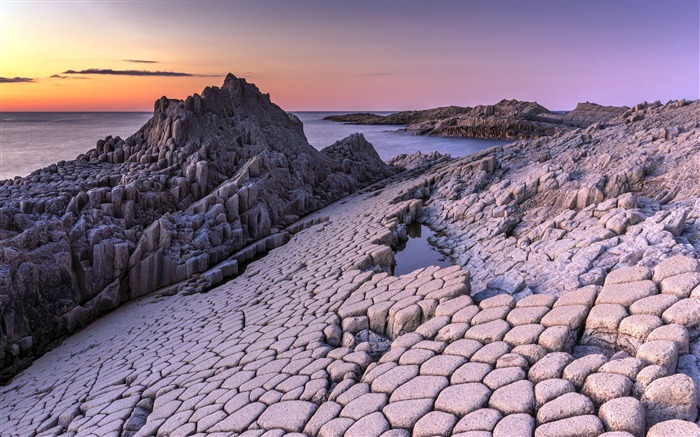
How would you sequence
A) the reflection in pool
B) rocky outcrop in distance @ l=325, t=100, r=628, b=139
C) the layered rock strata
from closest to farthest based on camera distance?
the layered rock strata
the reflection in pool
rocky outcrop in distance @ l=325, t=100, r=628, b=139

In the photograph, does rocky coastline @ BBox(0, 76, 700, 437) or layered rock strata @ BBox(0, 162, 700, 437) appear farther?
rocky coastline @ BBox(0, 76, 700, 437)

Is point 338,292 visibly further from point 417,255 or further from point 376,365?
point 417,255

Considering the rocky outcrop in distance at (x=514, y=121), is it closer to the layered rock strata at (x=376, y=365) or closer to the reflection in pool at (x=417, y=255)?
the reflection in pool at (x=417, y=255)

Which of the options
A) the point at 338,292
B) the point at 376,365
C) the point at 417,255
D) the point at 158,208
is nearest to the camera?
the point at 376,365

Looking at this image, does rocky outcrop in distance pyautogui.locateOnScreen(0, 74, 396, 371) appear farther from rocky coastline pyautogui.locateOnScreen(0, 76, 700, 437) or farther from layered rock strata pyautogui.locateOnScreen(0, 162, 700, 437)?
layered rock strata pyautogui.locateOnScreen(0, 162, 700, 437)

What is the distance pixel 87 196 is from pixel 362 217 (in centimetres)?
562

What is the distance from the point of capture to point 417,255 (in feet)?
25.8

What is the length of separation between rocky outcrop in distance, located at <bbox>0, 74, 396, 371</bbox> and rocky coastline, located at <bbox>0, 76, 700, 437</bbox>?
0.05 meters

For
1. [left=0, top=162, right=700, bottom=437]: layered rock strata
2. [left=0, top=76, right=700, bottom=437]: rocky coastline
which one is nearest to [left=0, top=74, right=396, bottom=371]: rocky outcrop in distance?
[left=0, top=76, right=700, bottom=437]: rocky coastline

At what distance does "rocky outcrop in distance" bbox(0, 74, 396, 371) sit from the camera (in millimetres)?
7035

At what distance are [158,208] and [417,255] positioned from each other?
5808 mm

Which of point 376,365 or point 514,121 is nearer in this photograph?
point 376,365

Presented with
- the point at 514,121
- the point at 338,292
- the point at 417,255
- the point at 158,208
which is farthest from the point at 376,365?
the point at 514,121

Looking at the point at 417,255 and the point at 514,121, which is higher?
the point at 514,121
